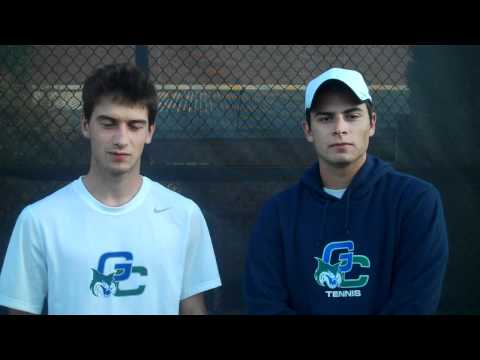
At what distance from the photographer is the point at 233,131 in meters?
3.61

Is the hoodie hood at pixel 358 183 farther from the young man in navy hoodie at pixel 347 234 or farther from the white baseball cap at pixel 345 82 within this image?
the white baseball cap at pixel 345 82

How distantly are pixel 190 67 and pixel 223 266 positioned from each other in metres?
0.95

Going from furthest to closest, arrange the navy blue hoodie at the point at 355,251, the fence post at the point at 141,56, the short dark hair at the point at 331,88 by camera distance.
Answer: the fence post at the point at 141,56, the short dark hair at the point at 331,88, the navy blue hoodie at the point at 355,251

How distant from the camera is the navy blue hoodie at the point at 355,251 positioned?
8.66 feet

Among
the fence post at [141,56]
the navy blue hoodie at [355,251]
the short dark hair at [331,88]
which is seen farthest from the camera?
the fence post at [141,56]

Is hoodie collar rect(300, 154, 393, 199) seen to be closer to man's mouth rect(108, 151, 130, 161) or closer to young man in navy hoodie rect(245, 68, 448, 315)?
young man in navy hoodie rect(245, 68, 448, 315)

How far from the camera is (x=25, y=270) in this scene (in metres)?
2.70

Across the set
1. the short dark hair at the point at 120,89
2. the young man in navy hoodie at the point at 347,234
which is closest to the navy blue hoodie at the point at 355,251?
the young man in navy hoodie at the point at 347,234

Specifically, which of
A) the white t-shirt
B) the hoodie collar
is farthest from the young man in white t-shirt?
the hoodie collar

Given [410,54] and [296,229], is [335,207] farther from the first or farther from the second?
[410,54]

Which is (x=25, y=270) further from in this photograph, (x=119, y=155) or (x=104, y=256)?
(x=119, y=155)

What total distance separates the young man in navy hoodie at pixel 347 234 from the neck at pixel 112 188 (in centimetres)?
49

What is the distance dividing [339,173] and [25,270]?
1.18 meters

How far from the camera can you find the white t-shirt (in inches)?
105
